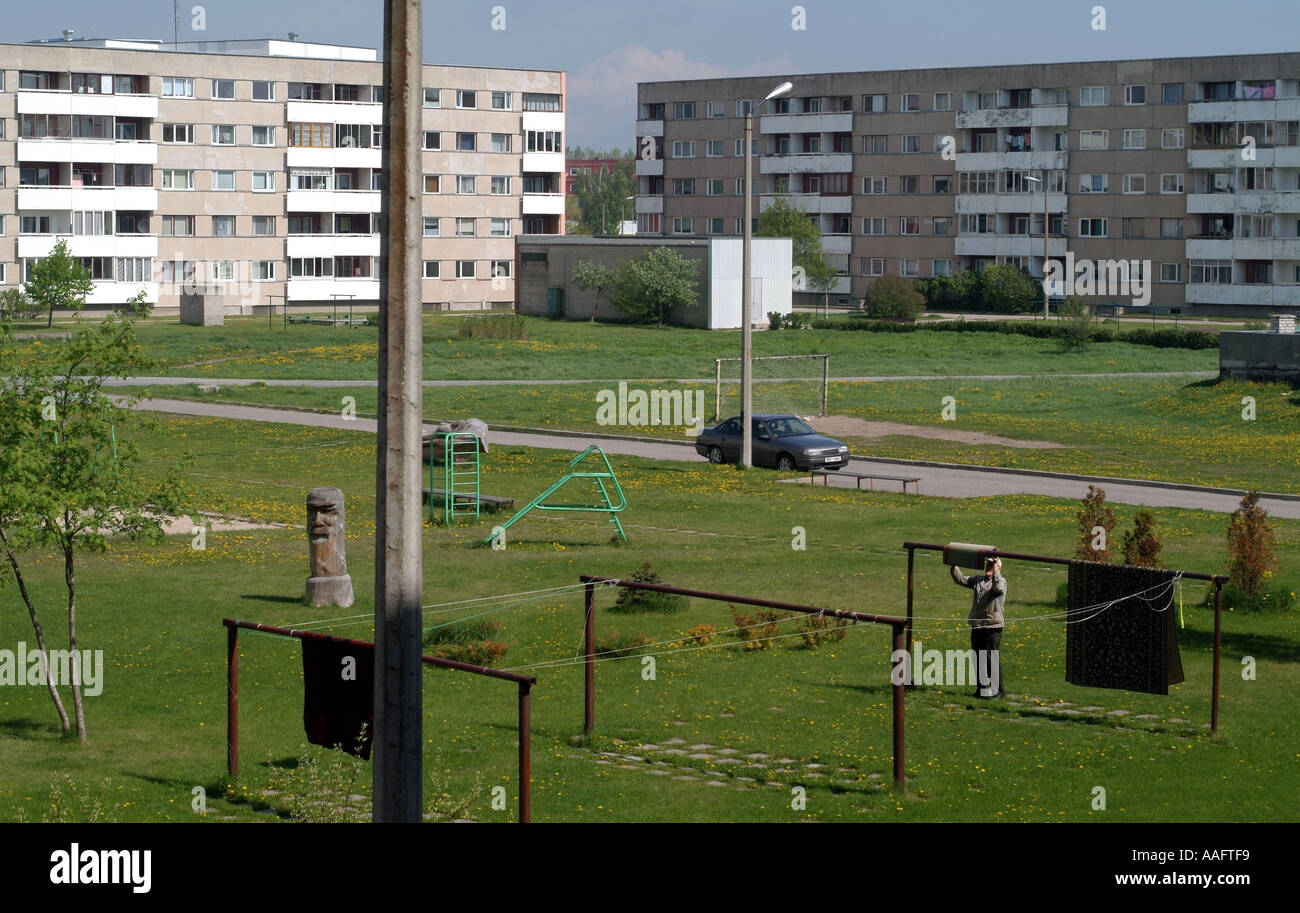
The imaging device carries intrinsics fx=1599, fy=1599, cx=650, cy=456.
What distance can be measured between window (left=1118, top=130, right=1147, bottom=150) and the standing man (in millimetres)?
93116

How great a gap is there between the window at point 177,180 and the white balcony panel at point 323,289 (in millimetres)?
9038

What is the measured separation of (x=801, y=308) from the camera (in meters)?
112

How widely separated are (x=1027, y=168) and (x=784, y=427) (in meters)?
74.6

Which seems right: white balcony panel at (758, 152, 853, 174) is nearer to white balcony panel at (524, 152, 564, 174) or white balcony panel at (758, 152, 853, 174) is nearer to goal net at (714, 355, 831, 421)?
white balcony panel at (524, 152, 564, 174)

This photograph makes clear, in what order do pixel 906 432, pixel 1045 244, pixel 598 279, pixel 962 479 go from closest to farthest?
pixel 962 479, pixel 906 432, pixel 598 279, pixel 1045 244

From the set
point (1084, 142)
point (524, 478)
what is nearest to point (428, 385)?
point (524, 478)

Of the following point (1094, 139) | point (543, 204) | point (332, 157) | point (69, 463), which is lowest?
point (69, 463)

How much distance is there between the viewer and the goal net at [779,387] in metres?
50.1

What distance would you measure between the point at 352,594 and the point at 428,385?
115ft

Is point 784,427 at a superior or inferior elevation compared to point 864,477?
superior

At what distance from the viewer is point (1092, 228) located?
106 m

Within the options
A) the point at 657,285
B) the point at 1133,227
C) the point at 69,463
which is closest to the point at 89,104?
the point at 657,285

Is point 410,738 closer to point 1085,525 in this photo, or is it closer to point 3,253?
point 1085,525

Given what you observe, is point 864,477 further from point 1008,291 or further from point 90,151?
point 90,151
